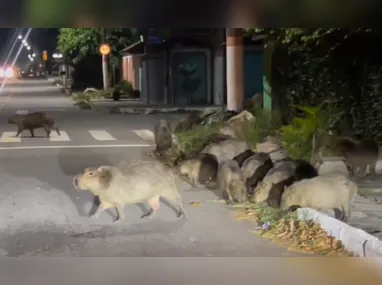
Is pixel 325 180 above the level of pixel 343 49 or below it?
below

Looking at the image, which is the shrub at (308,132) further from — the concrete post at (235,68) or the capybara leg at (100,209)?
the capybara leg at (100,209)

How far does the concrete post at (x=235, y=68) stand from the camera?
5.61 metres

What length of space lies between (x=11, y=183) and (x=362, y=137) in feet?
9.27

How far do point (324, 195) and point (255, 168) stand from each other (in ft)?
2.28

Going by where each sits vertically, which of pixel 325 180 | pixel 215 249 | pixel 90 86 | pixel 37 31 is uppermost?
pixel 37 31

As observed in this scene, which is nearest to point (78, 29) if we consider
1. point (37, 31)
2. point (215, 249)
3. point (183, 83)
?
point (37, 31)

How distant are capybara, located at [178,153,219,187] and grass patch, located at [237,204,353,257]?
1.35 feet

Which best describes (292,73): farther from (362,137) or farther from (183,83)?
(183,83)

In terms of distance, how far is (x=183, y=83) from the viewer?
18.5 ft

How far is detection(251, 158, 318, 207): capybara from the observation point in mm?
5965

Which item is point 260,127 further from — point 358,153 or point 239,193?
point 358,153

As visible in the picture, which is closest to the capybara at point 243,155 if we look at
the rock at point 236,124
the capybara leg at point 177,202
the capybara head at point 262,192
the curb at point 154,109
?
the rock at point 236,124

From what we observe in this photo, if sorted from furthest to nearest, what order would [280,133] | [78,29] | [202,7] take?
[280,133], [78,29], [202,7]

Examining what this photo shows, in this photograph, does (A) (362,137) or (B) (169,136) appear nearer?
(B) (169,136)
